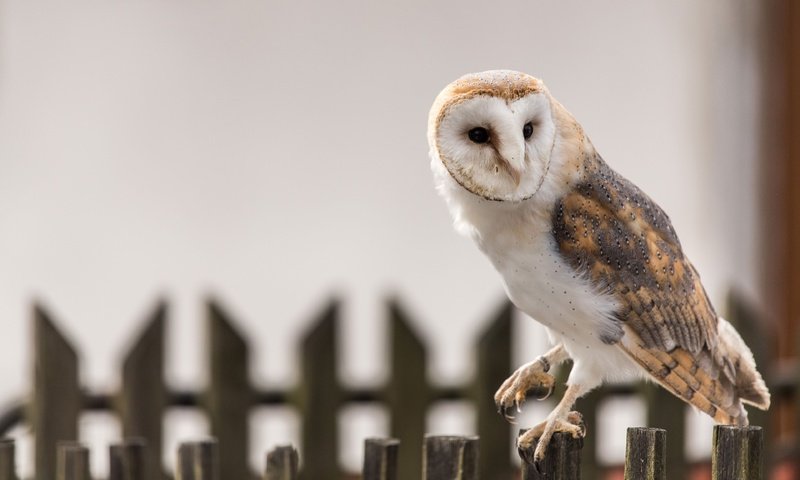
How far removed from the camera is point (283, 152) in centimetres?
559

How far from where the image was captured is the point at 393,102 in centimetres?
562

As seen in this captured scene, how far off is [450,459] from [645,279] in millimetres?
407

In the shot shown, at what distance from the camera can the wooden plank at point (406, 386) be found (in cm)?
380

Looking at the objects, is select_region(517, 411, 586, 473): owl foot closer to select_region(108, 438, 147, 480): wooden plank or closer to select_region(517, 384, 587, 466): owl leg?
select_region(517, 384, 587, 466): owl leg

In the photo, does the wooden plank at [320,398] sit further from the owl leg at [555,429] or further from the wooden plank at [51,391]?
the owl leg at [555,429]

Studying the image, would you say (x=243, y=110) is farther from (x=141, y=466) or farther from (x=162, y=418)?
(x=141, y=466)

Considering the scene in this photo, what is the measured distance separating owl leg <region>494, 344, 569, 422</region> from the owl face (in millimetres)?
402

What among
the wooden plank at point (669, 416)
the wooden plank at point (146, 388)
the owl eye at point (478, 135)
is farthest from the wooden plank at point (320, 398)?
the owl eye at point (478, 135)

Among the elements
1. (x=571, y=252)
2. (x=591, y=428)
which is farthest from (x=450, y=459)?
(x=591, y=428)

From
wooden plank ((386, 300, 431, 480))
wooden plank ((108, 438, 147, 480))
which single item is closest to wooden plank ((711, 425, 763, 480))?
wooden plank ((108, 438, 147, 480))

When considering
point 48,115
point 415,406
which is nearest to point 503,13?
point 48,115

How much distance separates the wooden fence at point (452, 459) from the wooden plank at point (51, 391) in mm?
1297

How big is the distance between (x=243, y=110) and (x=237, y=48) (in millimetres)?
281

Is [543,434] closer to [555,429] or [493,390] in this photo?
[555,429]
